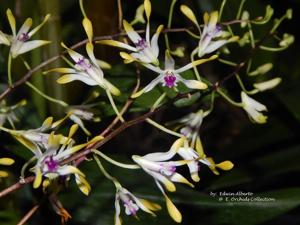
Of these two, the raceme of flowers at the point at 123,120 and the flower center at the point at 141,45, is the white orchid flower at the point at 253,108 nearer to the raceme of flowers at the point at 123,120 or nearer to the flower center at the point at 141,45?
the raceme of flowers at the point at 123,120

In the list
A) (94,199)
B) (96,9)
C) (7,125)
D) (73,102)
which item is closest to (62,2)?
(96,9)

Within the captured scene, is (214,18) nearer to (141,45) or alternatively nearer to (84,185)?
(141,45)

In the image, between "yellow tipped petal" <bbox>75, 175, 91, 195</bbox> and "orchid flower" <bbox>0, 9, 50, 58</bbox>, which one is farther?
"orchid flower" <bbox>0, 9, 50, 58</bbox>

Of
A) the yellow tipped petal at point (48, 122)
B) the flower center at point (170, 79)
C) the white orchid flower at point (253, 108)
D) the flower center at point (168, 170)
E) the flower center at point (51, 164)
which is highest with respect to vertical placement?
the yellow tipped petal at point (48, 122)

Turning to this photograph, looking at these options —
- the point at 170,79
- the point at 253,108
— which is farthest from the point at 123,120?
the point at 253,108

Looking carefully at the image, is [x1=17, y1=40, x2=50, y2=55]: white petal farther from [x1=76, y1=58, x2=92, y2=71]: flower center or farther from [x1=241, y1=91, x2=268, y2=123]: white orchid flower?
[x1=241, y1=91, x2=268, y2=123]: white orchid flower

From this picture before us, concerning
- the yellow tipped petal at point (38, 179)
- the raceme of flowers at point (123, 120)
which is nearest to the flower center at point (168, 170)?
the raceme of flowers at point (123, 120)

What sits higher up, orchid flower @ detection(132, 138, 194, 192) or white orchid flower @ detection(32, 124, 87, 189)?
white orchid flower @ detection(32, 124, 87, 189)

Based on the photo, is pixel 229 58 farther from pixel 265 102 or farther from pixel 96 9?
pixel 96 9

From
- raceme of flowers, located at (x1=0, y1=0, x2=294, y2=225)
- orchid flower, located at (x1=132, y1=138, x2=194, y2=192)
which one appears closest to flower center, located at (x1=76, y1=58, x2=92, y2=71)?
raceme of flowers, located at (x1=0, y1=0, x2=294, y2=225)
